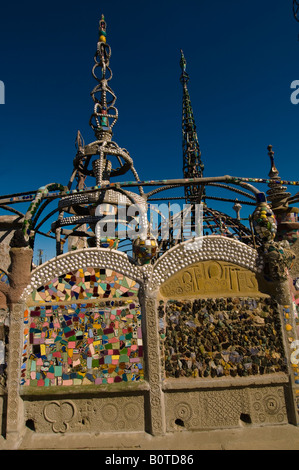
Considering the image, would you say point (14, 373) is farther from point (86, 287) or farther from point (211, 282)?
point (211, 282)

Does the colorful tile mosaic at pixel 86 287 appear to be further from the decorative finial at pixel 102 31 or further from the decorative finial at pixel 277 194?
the decorative finial at pixel 102 31

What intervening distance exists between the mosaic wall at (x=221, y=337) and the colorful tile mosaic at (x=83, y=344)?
592mm

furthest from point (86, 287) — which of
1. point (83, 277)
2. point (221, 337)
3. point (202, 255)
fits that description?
point (221, 337)

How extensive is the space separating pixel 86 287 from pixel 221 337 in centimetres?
261

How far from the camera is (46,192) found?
635 centimetres

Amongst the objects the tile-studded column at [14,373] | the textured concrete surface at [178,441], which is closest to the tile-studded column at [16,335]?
the tile-studded column at [14,373]

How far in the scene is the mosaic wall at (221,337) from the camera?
5.27 meters

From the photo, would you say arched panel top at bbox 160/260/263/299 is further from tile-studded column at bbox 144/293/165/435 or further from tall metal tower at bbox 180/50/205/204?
tall metal tower at bbox 180/50/205/204

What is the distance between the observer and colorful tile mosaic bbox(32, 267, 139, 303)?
5.68 metres

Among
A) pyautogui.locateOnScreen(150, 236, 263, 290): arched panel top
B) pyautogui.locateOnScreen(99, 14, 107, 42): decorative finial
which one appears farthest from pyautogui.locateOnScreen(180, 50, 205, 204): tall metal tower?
pyautogui.locateOnScreen(150, 236, 263, 290): arched panel top
